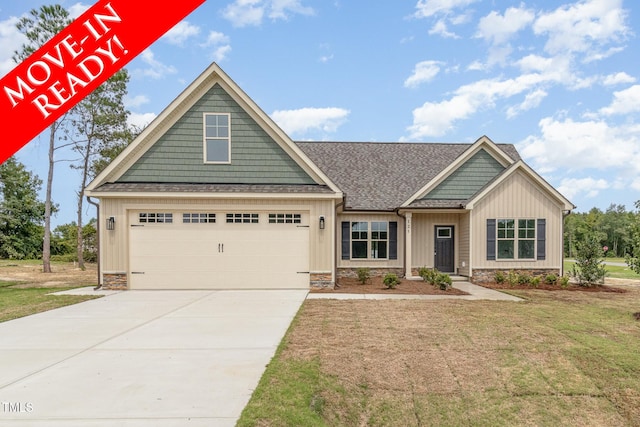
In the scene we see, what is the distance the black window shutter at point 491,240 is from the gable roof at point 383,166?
144 cm

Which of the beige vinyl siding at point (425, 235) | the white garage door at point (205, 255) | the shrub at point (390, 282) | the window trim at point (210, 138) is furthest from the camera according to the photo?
the beige vinyl siding at point (425, 235)

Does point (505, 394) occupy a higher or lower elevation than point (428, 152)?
lower

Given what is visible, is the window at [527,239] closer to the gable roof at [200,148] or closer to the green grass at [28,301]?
the gable roof at [200,148]

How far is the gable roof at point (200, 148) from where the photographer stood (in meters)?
12.1

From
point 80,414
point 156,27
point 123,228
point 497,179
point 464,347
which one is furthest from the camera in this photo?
point 497,179

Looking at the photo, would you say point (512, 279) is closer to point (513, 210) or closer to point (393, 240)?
point (513, 210)

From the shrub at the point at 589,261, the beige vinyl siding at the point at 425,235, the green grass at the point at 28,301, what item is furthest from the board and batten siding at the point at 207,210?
the shrub at the point at 589,261

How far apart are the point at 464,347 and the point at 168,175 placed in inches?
399

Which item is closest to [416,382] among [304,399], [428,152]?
[304,399]

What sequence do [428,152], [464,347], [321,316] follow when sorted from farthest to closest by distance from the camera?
[428,152], [321,316], [464,347]

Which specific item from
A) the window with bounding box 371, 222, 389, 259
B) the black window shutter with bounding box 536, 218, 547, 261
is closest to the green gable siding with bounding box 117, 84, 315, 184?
the window with bounding box 371, 222, 389, 259

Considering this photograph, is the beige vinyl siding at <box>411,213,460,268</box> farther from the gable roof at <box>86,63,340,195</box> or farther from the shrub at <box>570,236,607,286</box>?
the gable roof at <box>86,63,340,195</box>

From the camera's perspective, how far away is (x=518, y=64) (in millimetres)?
14656

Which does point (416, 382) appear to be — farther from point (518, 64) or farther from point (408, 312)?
point (518, 64)
